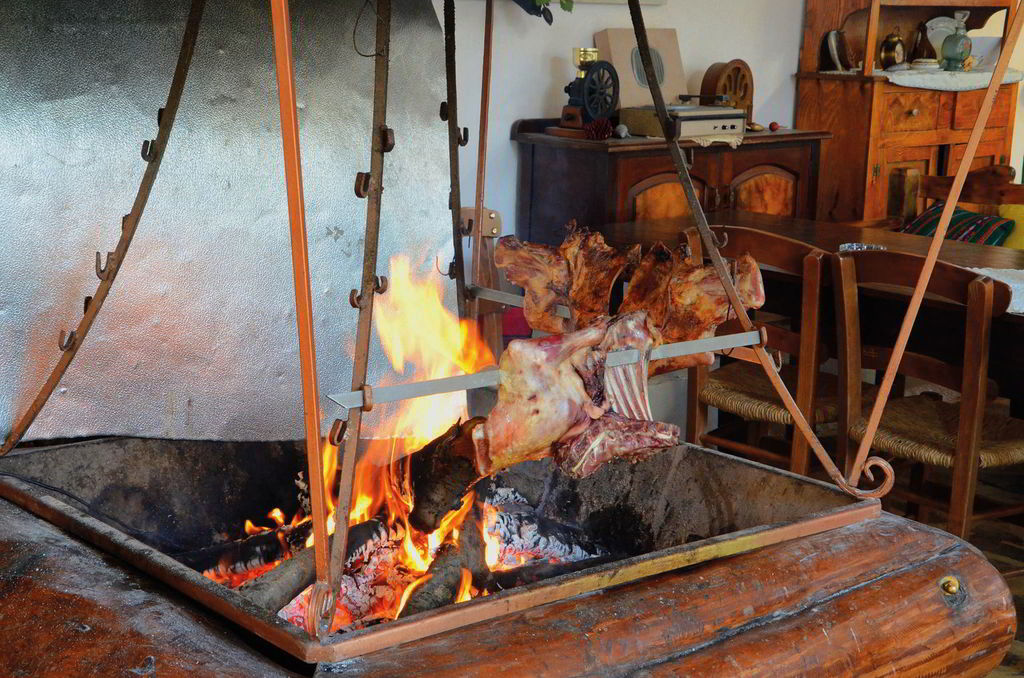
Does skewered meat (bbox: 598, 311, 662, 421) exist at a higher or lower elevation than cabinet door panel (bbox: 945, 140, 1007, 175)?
lower

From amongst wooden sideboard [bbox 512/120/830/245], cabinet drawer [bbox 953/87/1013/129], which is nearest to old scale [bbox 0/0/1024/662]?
wooden sideboard [bbox 512/120/830/245]

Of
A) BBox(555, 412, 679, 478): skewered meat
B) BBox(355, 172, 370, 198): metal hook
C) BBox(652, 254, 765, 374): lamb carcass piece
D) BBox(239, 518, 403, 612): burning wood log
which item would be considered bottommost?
BBox(239, 518, 403, 612): burning wood log

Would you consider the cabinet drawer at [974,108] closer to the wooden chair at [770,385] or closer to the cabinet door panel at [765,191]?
the cabinet door panel at [765,191]

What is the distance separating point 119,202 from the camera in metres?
1.92

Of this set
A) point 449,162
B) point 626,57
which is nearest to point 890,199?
point 626,57

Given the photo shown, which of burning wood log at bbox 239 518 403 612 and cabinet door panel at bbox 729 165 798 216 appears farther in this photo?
cabinet door panel at bbox 729 165 798 216

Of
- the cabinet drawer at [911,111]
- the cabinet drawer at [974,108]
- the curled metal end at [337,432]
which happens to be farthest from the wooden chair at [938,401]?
the cabinet drawer at [974,108]

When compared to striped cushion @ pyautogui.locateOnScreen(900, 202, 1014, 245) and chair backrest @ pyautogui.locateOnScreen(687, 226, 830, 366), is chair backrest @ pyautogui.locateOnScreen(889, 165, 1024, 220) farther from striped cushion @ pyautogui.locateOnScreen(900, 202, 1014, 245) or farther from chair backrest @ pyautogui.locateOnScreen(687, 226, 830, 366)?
chair backrest @ pyautogui.locateOnScreen(687, 226, 830, 366)

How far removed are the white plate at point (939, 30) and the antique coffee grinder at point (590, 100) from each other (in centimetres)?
248

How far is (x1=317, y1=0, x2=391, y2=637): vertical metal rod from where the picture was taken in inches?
48.3

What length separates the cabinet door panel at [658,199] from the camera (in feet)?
14.5

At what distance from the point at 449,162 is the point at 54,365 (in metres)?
0.84

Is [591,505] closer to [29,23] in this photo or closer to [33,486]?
[33,486]

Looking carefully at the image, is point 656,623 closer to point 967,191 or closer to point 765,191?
point 967,191
